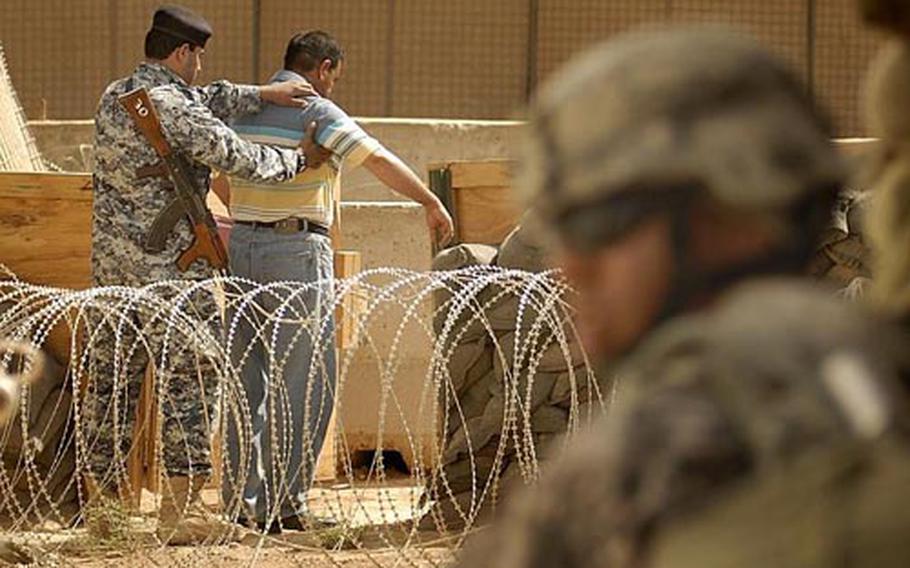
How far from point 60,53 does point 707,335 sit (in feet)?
39.3

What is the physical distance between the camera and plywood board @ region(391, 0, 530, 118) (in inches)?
538

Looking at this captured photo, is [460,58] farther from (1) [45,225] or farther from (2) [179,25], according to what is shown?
(2) [179,25]

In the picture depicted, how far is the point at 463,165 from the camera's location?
8.91 meters

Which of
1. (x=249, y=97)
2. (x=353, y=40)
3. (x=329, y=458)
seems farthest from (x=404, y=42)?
(x=249, y=97)

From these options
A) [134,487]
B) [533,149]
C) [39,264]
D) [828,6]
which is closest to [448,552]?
[134,487]

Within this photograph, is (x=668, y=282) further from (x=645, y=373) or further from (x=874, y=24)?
(x=874, y=24)

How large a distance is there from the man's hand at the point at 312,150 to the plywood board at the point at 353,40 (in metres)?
5.36

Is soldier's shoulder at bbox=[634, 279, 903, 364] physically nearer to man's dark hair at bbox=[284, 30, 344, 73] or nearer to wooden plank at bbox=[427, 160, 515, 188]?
man's dark hair at bbox=[284, 30, 344, 73]

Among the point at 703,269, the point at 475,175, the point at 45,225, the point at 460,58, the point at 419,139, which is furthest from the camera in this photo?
the point at 460,58

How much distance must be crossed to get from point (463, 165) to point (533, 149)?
22.3 ft

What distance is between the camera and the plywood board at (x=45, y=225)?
9172 millimetres

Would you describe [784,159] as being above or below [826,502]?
above

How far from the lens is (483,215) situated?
8.95 meters

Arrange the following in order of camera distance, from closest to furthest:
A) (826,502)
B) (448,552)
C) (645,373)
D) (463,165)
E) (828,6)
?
(826,502) < (645,373) < (448,552) < (463,165) < (828,6)
